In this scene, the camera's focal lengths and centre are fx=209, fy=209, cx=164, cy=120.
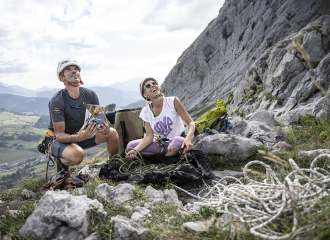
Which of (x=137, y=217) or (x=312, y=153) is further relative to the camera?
(x=312, y=153)

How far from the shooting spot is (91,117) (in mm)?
5016

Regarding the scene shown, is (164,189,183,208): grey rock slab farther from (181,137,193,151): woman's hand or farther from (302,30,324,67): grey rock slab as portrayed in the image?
(302,30,324,67): grey rock slab

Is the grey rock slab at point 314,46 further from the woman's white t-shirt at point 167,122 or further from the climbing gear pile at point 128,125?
the climbing gear pile at point 128,125

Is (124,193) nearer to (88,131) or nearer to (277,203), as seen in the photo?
(88,131)

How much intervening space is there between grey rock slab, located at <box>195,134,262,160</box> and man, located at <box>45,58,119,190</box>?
2.92m

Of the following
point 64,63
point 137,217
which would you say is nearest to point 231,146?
point 137,217

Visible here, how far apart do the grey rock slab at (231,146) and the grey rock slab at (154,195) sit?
2.46 meters

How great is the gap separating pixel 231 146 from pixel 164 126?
1.90 m

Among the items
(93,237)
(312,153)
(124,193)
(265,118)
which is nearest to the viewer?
(93,237)

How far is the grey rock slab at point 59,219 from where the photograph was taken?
96.3 inches

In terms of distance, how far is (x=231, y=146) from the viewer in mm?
5668

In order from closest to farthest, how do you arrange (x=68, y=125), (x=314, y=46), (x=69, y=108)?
(x=69, y=108) → (x=68, y=125) → (x=314, y=46)

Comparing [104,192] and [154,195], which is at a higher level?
[104,192]

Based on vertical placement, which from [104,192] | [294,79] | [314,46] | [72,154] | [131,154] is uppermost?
[314,46]
